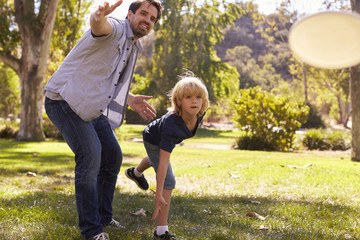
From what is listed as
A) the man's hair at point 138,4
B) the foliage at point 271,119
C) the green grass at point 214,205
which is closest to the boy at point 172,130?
the green grass at point 214,205

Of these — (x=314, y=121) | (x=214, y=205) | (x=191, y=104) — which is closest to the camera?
(x=191, y=104)

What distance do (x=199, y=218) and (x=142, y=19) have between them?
199 centimetres

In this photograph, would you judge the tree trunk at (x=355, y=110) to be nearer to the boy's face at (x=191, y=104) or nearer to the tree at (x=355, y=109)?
the tree at (x=355, y=109)

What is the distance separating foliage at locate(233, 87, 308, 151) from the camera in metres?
15.3

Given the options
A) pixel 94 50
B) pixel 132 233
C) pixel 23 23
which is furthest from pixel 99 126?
pixel 23 23

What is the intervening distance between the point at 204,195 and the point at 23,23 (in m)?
13.0

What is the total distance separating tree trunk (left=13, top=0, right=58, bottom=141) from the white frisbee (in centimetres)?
1355

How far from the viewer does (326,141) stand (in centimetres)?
1705

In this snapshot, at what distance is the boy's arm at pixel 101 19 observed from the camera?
8.48 feet

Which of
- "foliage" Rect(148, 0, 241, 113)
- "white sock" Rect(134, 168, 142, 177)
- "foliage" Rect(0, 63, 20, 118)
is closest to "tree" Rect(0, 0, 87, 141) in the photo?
"white sock" Rect(134, 168, 142, 177)

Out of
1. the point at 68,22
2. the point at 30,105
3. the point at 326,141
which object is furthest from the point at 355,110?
the point at 68,22

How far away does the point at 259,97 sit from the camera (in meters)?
15.6

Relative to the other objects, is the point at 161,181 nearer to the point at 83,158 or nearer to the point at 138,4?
the point at 83,158

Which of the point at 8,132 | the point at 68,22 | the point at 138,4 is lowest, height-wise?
the point at 8,132
